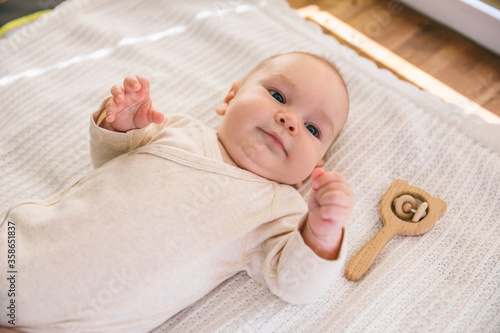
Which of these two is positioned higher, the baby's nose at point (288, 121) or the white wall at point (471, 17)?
the baby's nose at point (288, 121)

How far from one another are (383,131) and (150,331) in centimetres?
76

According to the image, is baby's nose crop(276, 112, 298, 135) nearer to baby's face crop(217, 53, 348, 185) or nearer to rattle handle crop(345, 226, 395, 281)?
baby's face crop(217, 53, 348, 185)

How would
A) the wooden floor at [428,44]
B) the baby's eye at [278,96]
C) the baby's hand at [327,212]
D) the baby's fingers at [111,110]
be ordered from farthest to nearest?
the wooden floor at [428,44]
the baby's eye at [278,96]
the baby's fingers at [111,110]
the baby's hand at [327,212]

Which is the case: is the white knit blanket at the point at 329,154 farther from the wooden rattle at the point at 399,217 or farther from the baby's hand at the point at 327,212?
the baby's hand at the point at 327,212

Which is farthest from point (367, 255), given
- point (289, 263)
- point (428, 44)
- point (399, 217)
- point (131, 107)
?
point (428, 44)

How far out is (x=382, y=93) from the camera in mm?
1259

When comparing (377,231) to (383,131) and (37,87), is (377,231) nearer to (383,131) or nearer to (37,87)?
(383,131)

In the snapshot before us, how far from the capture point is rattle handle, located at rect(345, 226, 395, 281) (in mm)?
948

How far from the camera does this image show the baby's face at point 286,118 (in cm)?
92

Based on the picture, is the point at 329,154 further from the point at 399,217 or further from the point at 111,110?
the point at 111,110

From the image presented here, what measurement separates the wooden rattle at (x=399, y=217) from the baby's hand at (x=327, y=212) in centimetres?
19

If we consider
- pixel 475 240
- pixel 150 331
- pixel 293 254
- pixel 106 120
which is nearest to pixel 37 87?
pixel 106 120

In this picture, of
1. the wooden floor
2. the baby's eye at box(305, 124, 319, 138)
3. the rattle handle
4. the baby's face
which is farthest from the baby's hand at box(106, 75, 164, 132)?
the wooden floor

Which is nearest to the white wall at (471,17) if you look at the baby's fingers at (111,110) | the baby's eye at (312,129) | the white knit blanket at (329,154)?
the white knit blanket at (329,154)
